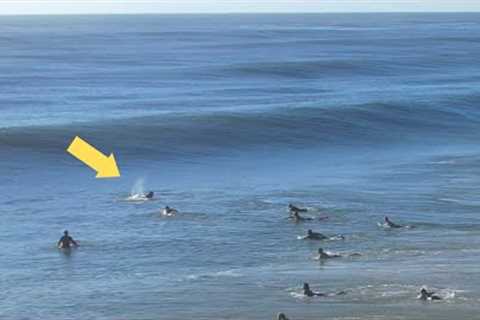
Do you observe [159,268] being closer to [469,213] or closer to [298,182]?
[469,213]

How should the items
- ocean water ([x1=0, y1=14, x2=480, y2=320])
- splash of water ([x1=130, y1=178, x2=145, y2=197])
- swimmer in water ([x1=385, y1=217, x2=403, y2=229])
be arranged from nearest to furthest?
ocean water ([x1=0, y1=14, x2=480, y2=320]) → swimmer in water ([x1=385, y1=217, x2=403, y2=229]) → splash of water ([x1=130, y1=178, x2=145, y2=197])

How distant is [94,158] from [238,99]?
31.4 meters

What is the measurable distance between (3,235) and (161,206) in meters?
8.25

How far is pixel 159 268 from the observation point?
114 ft

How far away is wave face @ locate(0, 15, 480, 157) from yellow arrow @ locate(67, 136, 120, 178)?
1.16 m

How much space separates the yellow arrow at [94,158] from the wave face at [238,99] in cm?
116

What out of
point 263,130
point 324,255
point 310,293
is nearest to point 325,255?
point 324,255

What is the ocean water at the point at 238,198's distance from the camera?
31.0m

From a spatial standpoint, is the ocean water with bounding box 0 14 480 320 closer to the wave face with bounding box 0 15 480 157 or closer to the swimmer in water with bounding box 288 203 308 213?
the wave face with bounding box 0 15 480 157

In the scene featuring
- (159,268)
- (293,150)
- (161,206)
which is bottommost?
(159,268)

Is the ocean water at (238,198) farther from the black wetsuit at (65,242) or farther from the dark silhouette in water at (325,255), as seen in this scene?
the black wetsuit at (65,242)

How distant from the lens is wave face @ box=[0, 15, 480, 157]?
70.6 m

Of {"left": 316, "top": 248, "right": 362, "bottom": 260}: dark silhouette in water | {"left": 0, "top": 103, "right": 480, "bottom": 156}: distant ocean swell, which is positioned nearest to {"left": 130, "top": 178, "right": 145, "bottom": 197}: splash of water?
{"left": 0, "top": 103, "right": 480, "bottom": 156}: distant ocean swell

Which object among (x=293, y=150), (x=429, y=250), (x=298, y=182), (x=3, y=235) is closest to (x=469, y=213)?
(x=429, y=250)
